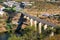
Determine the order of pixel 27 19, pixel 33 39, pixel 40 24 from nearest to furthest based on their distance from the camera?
pixel 33 39 < pixel 40 24 < pixel 27 19

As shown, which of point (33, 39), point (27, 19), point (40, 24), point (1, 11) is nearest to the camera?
point (33, 39)

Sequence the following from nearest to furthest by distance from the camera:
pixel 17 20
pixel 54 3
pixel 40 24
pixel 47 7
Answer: pixel 40 24
pixel 17 20
pixel 47 7
pixel 54 3

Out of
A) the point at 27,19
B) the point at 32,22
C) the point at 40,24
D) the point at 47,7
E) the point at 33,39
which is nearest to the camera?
the point at 33,39

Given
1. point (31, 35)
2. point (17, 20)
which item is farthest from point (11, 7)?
point (31, 35)

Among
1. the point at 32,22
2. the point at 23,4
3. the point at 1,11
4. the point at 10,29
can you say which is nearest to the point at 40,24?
the point at 32,22

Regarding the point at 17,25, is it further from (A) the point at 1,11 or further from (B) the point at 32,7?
(B) the point at 32,7

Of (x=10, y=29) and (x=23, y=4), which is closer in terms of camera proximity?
(x=10, y=29)

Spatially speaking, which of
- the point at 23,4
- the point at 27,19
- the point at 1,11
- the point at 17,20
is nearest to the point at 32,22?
the point at 27,19

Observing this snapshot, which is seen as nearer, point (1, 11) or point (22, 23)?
point (22, 23)

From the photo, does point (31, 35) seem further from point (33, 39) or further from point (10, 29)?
point (10, 29)
